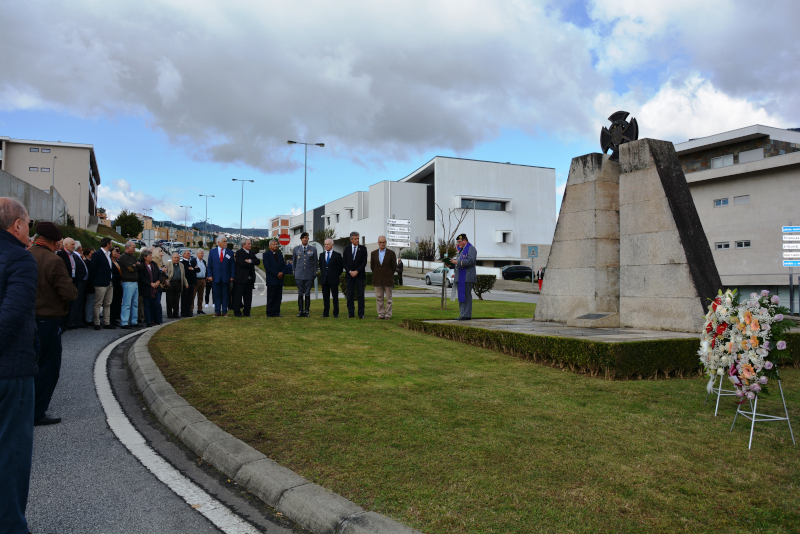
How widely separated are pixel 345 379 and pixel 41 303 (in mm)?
3289

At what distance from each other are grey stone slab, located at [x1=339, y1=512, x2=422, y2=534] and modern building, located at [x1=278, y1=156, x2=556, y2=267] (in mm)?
60721

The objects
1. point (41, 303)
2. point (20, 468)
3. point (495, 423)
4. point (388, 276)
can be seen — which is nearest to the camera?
point (20, 468)

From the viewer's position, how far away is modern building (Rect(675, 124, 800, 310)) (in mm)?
32906

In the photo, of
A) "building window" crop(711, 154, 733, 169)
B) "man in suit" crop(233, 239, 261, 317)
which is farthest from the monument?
"building window" crop(711, 154, 733, 169)

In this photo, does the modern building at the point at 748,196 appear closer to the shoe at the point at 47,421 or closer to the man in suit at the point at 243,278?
the man in suit at the point at 243,278

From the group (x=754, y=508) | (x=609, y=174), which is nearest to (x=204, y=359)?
(x=754, y=508)

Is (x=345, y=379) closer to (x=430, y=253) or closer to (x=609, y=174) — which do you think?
(x=609, y=174)

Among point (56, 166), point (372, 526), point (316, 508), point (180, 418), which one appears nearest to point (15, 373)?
point (316, 508)

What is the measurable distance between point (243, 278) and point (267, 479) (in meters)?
11.1

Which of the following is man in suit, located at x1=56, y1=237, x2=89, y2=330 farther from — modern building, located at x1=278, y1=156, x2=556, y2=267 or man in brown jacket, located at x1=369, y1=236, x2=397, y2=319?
modern building, located at x1=278, y1=156, x2=556, y2=267

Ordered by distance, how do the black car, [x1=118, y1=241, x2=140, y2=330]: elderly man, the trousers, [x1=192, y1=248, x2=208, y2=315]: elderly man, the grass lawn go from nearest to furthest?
the trousers < the grass lawn < [x1=118, y1=241, x2=140, y2=330]: elderly man < [x1=192, y1=248, x2=208, y2=315]: elderly man < the black car

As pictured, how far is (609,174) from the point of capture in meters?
11.0

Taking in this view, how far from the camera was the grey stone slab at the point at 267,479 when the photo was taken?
340 centimetres

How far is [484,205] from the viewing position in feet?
223
